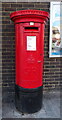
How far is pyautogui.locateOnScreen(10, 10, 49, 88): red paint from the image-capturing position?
2245 millimetres

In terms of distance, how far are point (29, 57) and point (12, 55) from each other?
3.96ft

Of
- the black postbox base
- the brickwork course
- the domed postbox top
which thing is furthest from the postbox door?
the brickwork course

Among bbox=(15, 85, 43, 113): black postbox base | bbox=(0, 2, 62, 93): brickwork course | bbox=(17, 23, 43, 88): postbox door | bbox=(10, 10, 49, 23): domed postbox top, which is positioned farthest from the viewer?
bbox=(0, 2, 62, 93): brickwork course

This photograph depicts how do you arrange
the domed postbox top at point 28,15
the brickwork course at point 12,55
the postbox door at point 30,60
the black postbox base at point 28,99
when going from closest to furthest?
the domed postbox top at point 28,15 → the postbox door at point 30,60 → the black postbox base at point 28,99 → the brickwork course at point 12,55

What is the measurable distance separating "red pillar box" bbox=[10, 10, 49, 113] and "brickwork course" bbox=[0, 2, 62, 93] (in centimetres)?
95

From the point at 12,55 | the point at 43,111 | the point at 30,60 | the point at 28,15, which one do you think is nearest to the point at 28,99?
the point at 43,111

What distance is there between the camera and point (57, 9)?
3357 mm

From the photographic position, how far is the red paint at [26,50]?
7.37 ft

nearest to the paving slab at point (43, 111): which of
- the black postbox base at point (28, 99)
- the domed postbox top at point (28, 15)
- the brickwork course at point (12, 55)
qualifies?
the black postbox base at point (28, 99)

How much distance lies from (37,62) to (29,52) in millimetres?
276

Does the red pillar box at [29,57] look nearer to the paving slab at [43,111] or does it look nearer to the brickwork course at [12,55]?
the paving slab at [43,111]

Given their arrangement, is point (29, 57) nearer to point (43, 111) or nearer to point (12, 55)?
point (12, 55)

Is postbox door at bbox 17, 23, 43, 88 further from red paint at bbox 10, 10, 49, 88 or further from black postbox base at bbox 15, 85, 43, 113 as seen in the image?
black postbox base at bbox 15, 85, 43, 113

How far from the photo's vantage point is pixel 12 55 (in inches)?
136
